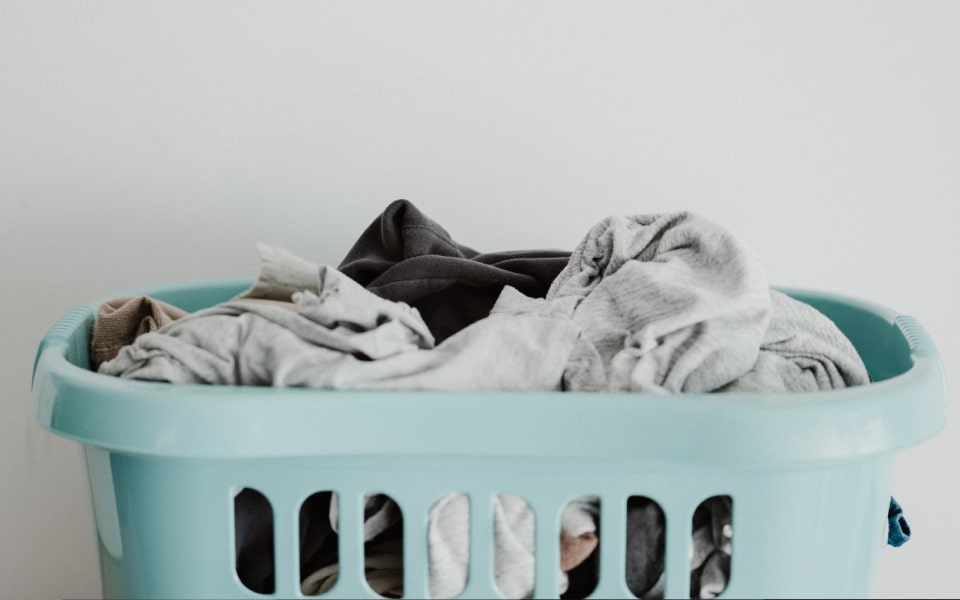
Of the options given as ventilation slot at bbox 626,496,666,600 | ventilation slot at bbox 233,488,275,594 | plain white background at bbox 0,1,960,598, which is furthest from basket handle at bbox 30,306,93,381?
ventilation slot at bbox 626,496,666,600

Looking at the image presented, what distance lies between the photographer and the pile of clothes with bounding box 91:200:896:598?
0.63 meters

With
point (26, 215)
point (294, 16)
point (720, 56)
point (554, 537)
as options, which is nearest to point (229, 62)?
point (294, 16)

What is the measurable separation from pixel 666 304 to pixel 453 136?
17.5 inches

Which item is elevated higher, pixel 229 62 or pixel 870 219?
pixel 229 62

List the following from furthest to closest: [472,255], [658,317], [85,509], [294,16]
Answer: [85,509]
[294,16]
[472,255]
[658,317]

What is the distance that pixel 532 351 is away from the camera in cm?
66

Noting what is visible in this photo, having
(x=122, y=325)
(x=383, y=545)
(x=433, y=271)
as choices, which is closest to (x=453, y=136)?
(x=433, y=271)

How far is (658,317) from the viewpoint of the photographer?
691 mm

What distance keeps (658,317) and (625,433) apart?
0.41 ft

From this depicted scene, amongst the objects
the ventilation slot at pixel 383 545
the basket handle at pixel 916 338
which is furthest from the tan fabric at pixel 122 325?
the basket handle at pixel 916 338

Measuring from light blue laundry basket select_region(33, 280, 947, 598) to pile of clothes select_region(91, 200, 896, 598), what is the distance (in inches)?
0.7

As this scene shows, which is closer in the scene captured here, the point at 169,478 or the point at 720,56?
the point at 169,478

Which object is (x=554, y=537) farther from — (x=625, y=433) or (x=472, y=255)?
(x=472, y=255)

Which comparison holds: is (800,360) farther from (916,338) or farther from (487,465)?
(487,465)
